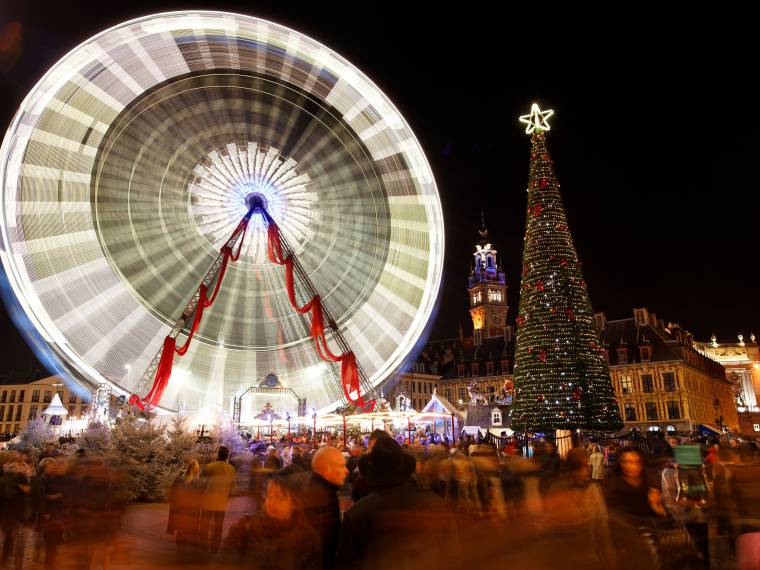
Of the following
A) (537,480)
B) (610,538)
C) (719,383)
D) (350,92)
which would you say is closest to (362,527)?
(610,538)

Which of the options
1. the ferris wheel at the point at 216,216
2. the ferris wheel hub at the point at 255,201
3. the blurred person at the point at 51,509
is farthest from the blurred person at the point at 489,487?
the ferris wheel hub at the point at 255,201

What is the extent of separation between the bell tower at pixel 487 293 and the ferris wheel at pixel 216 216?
68.6 meters

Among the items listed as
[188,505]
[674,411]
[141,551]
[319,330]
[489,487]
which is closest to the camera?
[188,505]

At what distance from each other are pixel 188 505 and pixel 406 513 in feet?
14.8

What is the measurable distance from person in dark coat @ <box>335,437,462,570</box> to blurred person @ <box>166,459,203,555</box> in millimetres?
4178

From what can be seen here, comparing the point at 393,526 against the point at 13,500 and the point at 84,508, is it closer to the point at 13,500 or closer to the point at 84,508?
the point at 84,508

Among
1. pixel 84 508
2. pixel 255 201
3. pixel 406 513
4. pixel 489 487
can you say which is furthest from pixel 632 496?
pixel 255 201

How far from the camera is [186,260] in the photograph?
69.7ft

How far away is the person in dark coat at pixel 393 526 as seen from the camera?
8.73 feet

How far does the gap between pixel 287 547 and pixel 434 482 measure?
3.87 metres

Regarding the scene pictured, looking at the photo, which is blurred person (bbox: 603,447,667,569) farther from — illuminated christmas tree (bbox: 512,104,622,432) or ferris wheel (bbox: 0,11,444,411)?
illuminated christmas tree (bbox: 512,104,622,432)

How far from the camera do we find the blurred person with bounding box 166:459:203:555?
21.0 feet

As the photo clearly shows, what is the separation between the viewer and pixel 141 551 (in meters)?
7.41

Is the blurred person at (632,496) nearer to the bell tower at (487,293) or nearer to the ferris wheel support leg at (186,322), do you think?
the ferris wheel support leg at (186,322)
